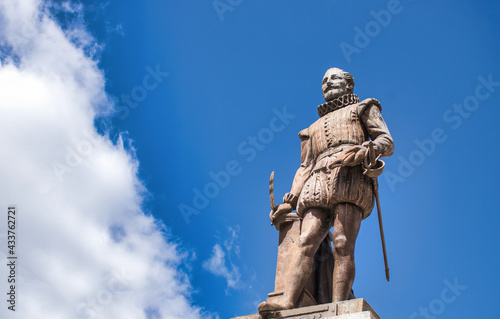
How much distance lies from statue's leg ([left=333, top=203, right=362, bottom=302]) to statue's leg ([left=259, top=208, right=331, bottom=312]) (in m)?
0.27

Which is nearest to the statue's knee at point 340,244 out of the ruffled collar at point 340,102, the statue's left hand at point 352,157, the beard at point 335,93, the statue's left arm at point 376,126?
the statue's left hand at point 352,157

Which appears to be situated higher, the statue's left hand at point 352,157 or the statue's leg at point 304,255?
the statue's left hand at point 352,157

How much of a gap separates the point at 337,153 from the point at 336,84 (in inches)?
57.6

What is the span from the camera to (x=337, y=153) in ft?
29.3

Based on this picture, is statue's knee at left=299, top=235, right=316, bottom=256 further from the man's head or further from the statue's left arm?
the man's head

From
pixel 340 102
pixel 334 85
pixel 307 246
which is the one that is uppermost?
pixel 334 85

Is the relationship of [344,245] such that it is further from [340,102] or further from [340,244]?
[340,102]

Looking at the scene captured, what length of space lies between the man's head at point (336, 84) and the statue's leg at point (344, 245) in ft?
6.94

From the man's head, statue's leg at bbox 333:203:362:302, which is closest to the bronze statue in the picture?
statue's leg at bbox 333:203:362:302

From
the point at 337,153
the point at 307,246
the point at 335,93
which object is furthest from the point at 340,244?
the point at 335,93

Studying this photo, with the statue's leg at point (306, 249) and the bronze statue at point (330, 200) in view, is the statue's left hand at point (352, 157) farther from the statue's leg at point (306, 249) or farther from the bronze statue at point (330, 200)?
the statue's leg at point (306, 249)

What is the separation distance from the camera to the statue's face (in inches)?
385

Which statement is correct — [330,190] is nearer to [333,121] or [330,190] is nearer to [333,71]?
[333,121]

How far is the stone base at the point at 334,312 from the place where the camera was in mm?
7242
